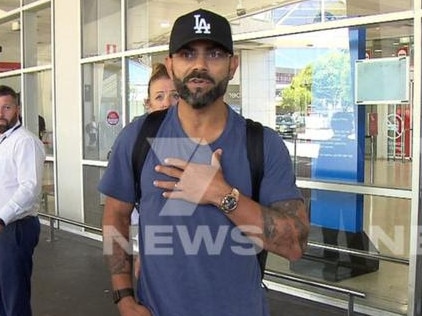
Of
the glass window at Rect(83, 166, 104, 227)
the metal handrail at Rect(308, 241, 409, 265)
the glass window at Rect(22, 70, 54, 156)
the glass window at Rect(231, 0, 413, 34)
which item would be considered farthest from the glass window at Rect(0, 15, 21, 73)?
→ the metal handrail at Rect(308, 241, 409, 265)

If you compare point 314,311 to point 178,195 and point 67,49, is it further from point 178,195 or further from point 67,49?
point 67,49

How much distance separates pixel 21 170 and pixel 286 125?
2849mm

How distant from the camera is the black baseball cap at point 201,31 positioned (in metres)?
1.45

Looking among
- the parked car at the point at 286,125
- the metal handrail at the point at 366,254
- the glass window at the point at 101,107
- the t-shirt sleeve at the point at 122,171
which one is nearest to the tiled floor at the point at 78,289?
the metal handrail at the point at 366,254

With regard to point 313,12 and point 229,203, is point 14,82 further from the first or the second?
point 229,203

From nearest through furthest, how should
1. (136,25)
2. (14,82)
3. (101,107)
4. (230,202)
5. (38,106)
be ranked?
1. (230,202)
2. (136,25)
3. (101,107)
4. (38,106)
5. (14,82)

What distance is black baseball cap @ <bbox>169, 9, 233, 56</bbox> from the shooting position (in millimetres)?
1450

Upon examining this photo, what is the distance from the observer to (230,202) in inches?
54.2

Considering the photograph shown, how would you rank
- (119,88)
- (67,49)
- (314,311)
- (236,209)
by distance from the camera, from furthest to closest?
(67,49)
(119,88)
(314,311)
(236,209)

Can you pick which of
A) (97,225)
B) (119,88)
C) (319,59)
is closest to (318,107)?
(319,59)

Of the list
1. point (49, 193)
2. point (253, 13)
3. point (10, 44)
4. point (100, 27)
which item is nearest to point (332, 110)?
point (253, 13)

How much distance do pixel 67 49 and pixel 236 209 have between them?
664 centimetres

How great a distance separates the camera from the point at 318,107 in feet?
16.8

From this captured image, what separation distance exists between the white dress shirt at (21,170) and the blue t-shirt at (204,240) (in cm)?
189
